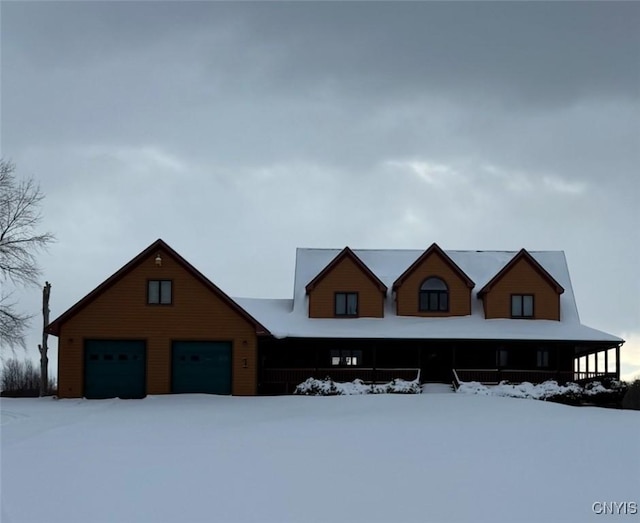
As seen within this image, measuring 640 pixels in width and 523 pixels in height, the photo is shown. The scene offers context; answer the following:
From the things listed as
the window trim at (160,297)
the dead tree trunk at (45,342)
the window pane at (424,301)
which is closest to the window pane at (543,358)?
the window pane at (424,301)

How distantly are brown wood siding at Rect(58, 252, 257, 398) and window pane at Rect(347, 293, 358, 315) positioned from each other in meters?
5.95

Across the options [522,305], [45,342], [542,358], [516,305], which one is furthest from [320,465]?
[45,342]

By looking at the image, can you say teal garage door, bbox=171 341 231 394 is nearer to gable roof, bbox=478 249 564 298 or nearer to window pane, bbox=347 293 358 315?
window pane, bbox=347 293 358 315

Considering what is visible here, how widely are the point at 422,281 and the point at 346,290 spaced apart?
365cm

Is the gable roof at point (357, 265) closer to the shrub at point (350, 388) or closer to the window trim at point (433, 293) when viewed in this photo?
the window trim at point (433, 293)

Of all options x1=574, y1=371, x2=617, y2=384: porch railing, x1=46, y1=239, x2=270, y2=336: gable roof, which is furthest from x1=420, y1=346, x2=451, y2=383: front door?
x1=46, y1=239, x2=270, y2=336: gable roof

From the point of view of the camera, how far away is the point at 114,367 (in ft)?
121

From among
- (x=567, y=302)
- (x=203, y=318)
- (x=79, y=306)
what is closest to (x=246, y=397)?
(x=203, y=318)

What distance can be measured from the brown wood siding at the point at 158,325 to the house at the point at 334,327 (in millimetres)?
43

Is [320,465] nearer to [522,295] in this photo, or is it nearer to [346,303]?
[346,303]

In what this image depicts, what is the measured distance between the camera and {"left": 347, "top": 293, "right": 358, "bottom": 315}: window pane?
41375mm

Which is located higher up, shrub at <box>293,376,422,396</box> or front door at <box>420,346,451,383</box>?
front door at <box>420,346,451,383</box>

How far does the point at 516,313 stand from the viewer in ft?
136

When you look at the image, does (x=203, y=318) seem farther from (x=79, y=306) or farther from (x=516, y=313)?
(x=516, y=313)
